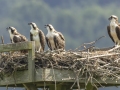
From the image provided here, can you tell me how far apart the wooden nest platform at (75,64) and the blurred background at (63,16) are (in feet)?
421

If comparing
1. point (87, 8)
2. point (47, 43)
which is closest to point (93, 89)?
point (47, 43)

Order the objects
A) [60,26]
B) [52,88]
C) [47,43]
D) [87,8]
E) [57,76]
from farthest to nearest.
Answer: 1. [87,8]
2. [60,26]
3. [47,43]
4. [52,88]
5. [57,76]

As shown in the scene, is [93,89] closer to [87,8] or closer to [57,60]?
[57,60]

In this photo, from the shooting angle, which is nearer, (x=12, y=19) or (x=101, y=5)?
(x=12, y=19)

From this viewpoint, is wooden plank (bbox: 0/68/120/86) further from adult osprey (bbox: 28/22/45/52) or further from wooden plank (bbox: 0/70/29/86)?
adult osprey (bbox: 28/22/45/52)

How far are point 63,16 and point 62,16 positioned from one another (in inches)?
35.8

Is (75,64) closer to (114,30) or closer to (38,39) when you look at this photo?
(38,39)

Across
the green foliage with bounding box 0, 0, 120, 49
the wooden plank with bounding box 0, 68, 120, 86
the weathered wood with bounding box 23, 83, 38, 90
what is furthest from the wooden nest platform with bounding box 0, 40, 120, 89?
the green foliage with bounding box 0, 0, 120, 49

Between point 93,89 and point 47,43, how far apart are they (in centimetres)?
200

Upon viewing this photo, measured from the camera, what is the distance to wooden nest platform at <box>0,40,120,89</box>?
42.2ft

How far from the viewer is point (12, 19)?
517ft

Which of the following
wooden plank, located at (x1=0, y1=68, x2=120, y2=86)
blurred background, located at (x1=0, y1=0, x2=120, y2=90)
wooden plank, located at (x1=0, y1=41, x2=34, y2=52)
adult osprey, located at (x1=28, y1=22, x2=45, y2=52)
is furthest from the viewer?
blurred background, located at (x1=0, y1=0, x2=120, y2=90)

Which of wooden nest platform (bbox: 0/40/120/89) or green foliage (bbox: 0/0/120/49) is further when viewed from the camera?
green foliage (bbox: 0/0/120/49)

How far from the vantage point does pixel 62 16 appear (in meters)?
164
